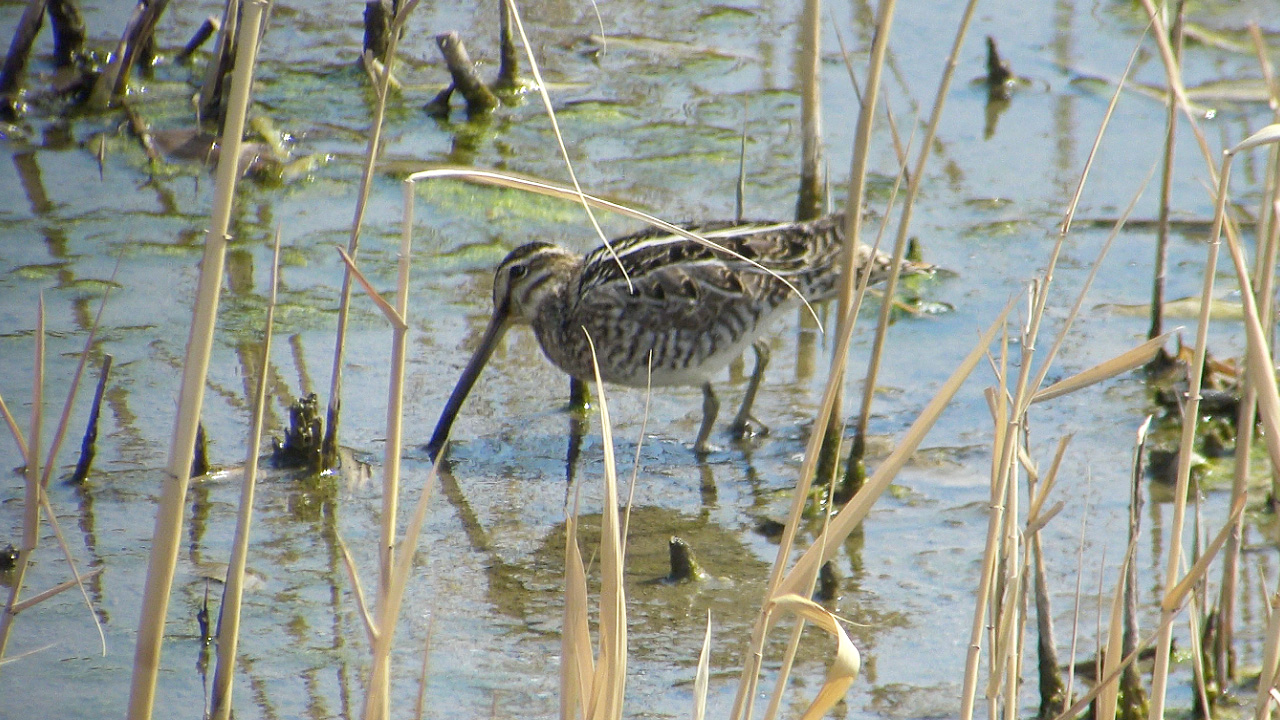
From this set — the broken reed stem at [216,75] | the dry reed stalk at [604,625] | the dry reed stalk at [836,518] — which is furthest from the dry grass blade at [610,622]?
the broken reed stem at [216,75]

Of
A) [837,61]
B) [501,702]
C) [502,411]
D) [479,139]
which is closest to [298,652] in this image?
[501,702]

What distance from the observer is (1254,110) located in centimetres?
657

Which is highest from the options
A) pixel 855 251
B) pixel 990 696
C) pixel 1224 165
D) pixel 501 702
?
pixel 1224 165

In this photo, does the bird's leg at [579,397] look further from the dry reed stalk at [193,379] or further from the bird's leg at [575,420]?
the dry reed stalk at [193,379]

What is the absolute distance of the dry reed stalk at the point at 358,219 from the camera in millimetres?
2043

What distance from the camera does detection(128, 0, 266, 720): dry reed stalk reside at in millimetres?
1755

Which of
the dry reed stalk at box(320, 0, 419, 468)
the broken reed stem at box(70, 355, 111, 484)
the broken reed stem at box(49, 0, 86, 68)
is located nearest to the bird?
the dry reed stalk at box(320, 0, 419, 468)

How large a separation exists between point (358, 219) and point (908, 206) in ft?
3.46

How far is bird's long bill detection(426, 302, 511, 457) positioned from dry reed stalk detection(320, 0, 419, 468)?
35cm

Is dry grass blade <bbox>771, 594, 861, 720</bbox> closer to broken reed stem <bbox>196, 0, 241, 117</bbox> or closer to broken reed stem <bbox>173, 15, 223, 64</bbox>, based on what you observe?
broken reed stem <bbox>196, 0, 241, 117</bbox>

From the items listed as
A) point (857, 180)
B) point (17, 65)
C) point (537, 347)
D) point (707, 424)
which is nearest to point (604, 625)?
point (857, 180)

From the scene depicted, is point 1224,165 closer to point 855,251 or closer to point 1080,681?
point 855,251

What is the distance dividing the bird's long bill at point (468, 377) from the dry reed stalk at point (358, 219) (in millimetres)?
345

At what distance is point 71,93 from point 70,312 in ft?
6.30
